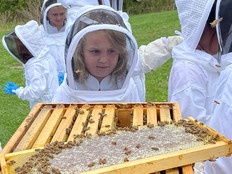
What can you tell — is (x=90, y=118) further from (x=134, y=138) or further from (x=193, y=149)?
(x=193, y=149)

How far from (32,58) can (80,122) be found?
314 cm

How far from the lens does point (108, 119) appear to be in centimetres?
221

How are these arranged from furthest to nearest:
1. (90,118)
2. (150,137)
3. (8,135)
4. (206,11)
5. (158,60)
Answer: (8,135) → (158,60) → (206,11) → (90,118) → (150,137)

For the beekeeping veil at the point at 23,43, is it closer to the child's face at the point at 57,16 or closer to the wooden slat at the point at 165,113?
the child's face at the point at 57,16

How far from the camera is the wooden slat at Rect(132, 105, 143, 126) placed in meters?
2.12

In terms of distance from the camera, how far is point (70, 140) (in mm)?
1892

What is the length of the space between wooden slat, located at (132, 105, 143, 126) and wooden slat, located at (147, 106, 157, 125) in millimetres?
54

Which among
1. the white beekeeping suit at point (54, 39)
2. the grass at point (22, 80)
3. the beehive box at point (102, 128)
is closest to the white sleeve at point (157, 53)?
→ the beehive box at point (102, 128)

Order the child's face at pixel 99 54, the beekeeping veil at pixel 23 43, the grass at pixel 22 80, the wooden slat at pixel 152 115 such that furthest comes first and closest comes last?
the grass at pixel 22 80
the beekeeping veil at pixel 23 43
the child's face at pixel 99 54
the wooden slat at pixel 152 115

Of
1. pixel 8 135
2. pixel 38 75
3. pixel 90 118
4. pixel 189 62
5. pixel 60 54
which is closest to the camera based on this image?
pixel 90 118

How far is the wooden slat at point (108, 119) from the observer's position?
6.78 feet

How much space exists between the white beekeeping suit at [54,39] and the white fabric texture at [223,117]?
371cm

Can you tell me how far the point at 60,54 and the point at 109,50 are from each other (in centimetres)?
292

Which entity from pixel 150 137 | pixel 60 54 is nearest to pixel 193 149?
pixel 150 137
